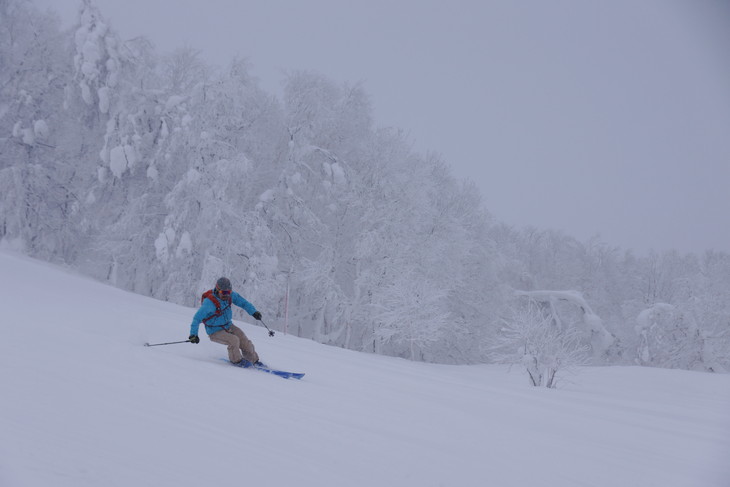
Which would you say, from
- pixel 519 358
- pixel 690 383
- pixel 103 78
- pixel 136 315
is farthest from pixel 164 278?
pixel 690 383

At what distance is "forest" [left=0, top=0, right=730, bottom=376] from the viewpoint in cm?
1917

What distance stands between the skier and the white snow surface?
0.40m

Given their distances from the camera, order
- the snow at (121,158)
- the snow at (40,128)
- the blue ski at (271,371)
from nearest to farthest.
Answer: the blue ski at (271,371)
the snow at (121,158)
the snow at (40,128)

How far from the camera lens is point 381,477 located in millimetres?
3568

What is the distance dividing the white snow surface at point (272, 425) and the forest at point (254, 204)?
750cm

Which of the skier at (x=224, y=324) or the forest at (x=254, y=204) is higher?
the forest at (x=254, y=204)

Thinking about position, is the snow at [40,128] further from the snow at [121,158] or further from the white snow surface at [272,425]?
the white snow surface at [272,425]

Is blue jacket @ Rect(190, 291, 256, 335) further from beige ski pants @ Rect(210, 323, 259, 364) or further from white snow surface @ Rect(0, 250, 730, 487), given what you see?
white snow surface @ Rect(0, 250, 730, 487)

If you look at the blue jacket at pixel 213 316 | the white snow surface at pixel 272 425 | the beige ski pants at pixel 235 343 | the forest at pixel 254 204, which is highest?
the forest at pixel 254 204

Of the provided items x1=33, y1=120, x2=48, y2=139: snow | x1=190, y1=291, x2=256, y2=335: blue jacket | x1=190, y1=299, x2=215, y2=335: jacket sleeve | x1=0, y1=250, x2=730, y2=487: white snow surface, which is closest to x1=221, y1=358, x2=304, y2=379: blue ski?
x1=0, y1=250, x2=730, y2=487: white snow surface

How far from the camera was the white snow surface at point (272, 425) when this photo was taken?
3018 millimetres

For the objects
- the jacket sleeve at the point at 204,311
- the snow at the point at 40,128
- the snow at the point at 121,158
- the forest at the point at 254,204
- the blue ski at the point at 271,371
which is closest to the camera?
the blue ski at the point at 271,371

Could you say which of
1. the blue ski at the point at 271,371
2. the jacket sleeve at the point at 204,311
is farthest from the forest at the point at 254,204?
the blue ski at the point at 271,371

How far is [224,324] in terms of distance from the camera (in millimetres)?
7535
